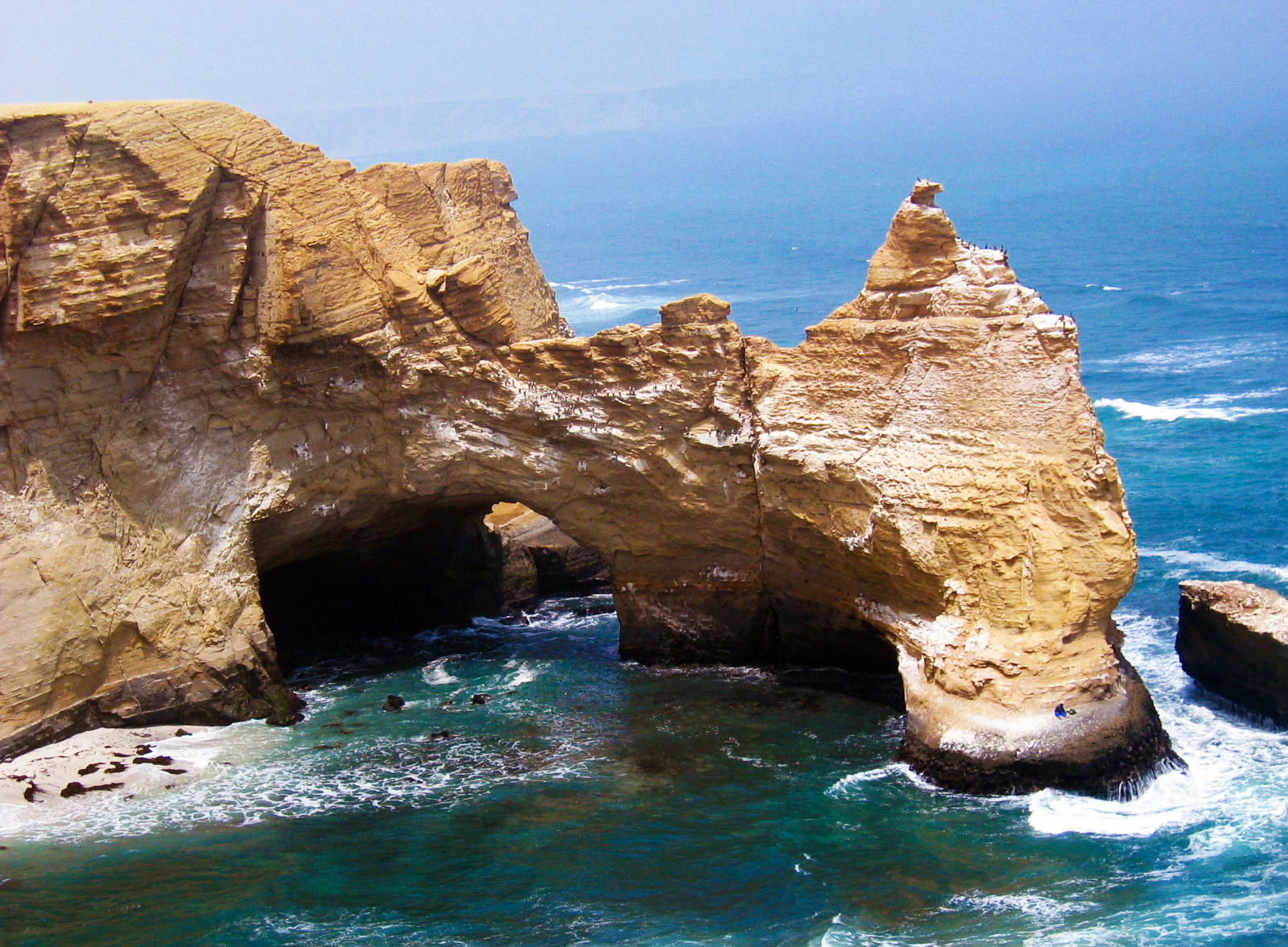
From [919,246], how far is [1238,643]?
11.1 m

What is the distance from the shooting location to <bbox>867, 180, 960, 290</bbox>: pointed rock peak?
27.8 m

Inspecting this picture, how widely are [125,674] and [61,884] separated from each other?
6.65 m

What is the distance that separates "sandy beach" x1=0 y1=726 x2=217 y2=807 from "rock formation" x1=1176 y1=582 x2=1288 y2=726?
2221 cm

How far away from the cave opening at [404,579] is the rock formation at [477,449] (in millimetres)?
1989

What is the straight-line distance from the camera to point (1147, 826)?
24.2 metres

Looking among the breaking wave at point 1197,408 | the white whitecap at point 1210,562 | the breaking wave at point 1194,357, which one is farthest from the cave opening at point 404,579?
the breaking wave at point 1194,357

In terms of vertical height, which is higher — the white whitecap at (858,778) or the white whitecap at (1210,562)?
the white whitecap at (1210,562)

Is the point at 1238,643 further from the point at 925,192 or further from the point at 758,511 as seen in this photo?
the point at 925,192

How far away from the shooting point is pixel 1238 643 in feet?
95.4

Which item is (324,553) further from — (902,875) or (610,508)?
(902,875)

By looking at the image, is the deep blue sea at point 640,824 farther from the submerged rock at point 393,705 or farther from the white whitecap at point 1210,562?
the submerged rock at point 393,705

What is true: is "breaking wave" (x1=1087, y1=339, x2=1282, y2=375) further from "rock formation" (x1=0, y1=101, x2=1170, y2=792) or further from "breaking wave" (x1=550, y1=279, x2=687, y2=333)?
"rock formation" (x1=0, y1=101, x2=1170, y2=792)

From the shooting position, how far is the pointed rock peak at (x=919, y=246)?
27781mm

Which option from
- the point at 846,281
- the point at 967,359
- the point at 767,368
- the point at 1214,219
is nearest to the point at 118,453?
the point at 767,368
